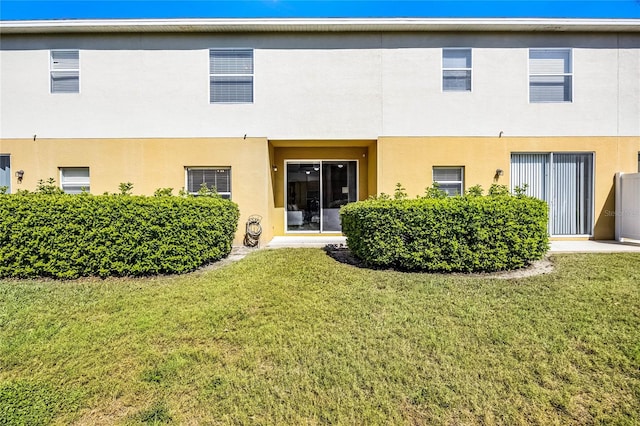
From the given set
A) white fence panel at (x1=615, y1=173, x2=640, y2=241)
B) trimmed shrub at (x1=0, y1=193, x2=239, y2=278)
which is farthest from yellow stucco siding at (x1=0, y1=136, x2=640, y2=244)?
trimmed shrub at (x1=0, y1=193, x2=239, y2=278)

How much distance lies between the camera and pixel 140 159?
9.50m

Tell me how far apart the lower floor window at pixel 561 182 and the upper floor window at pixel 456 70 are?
2678 millimetres

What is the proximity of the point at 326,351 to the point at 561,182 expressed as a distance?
9.59m

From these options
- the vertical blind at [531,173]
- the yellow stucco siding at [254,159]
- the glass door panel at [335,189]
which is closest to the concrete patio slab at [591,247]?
the yellow stucco siding at [254,159]

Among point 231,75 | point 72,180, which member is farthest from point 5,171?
point 231,75

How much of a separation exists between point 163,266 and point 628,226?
12.4 meters

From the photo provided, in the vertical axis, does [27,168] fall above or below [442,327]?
above

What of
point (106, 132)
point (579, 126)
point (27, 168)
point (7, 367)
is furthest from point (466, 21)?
point (27, 168)

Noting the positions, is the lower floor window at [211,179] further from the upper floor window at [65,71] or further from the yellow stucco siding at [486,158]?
the yellow stucco siding at [486,158]

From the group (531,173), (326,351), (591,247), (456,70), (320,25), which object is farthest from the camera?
(531,173)

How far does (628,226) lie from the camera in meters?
9.25

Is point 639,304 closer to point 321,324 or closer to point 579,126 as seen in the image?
point 321,324

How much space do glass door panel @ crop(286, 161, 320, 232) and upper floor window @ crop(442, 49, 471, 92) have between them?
4.62 m

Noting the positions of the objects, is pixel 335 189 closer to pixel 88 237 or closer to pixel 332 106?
pixel 332 106
